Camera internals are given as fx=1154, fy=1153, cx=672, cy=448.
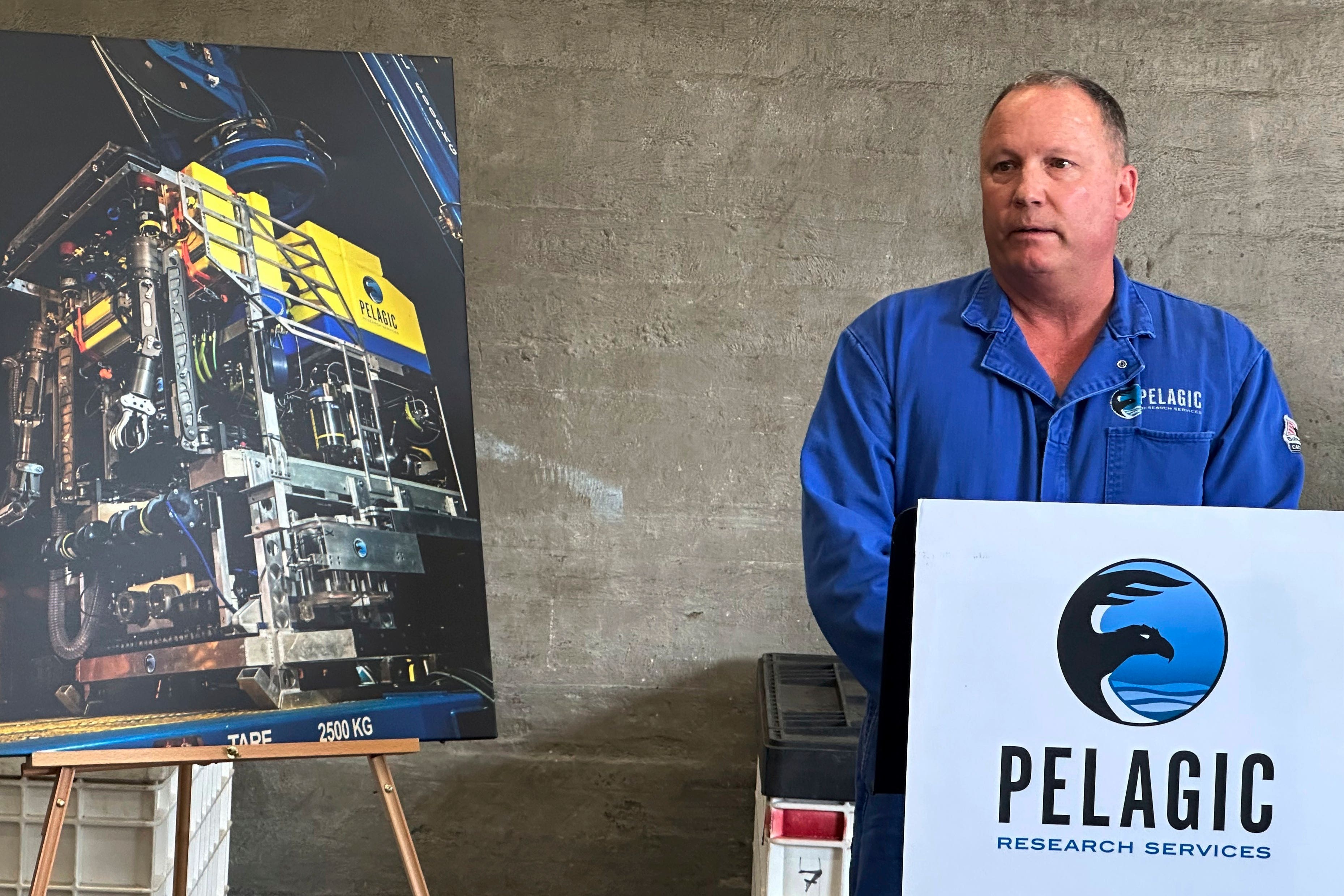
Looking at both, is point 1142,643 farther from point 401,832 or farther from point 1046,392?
point 401,832

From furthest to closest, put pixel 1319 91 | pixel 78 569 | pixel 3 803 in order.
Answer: pixel 1319 91, pixel 3 803, pixel 78 569

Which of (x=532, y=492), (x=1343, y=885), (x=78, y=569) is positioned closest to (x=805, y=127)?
(x=532, y=492)

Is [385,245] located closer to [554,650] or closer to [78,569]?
[78,569]

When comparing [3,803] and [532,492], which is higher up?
[532,492]

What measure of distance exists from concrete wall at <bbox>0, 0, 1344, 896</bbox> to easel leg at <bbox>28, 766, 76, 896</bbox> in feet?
4.06

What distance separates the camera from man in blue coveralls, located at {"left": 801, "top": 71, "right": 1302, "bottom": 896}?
1377 mm

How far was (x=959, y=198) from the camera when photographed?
2777 millimetres

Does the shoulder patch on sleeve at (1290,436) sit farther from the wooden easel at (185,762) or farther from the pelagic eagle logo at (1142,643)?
the wooden easel at (185,762)

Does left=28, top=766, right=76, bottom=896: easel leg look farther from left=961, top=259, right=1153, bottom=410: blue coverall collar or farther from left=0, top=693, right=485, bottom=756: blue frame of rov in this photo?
left=961, top=259, right=1153, bottom=410: blue coverall collar

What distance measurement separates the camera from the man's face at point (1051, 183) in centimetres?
137

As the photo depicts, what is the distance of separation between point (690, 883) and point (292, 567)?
4.86 feet

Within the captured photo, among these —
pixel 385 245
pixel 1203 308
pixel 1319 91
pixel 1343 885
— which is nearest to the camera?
pixel 1343 885

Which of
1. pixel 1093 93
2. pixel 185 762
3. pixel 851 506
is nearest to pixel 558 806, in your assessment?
pixel 185 762

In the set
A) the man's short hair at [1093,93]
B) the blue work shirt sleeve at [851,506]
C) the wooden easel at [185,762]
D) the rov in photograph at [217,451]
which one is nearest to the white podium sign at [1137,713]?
the blue work shirt sleeve at [851,506]
